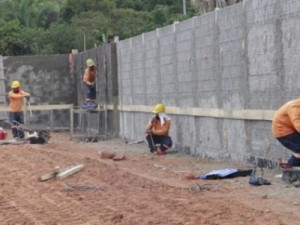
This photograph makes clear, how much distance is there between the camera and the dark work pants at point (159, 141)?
1892 cm

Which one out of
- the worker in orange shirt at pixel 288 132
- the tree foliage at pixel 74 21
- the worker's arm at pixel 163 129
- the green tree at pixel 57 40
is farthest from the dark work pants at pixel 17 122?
the green tree at pixel 57 40

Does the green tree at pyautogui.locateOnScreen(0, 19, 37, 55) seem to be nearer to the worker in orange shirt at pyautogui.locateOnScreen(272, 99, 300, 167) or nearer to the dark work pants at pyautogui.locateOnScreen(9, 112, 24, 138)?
the dark work pants at pyautogui.locateOnScreen(9, 112, 24, 138)

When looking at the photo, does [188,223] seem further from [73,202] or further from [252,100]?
[252,100]

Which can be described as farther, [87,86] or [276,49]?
[87,86]

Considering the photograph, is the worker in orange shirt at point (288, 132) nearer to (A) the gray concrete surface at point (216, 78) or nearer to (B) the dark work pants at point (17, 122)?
(A) the gray concrete surface at point (216, 78)

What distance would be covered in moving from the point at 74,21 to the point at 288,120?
41483mm

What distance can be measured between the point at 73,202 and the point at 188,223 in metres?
2.48

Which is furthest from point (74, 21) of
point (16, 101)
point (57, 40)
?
point (16, 101)

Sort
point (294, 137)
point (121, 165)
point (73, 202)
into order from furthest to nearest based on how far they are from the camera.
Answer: point (121, 165), point (294, 137), point (73, 202)

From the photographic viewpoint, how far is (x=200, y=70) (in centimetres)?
1736

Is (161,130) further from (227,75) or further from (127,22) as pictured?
(127,22)

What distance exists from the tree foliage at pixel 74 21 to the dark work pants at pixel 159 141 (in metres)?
19.4

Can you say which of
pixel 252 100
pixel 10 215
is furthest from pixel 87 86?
pixel 10 215

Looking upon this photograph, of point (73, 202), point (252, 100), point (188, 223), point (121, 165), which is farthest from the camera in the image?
point (121, 165)
